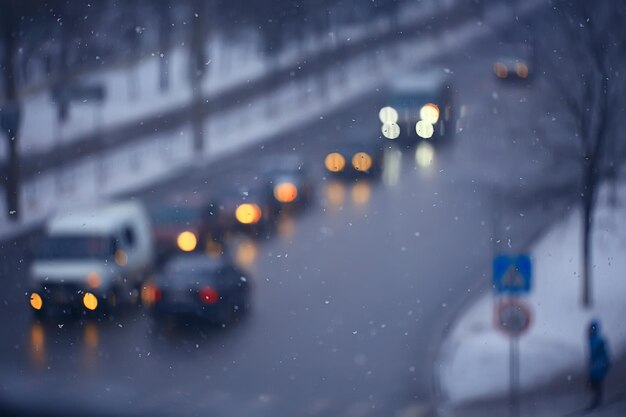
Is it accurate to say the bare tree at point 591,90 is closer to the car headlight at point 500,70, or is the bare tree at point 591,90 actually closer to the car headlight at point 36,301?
the car headlight at point 36,301

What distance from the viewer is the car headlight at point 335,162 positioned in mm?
15609

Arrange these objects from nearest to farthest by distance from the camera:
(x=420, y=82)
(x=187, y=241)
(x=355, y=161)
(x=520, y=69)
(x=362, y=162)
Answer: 1. (x=187, y=241)
2. (x=520, y=69)
3. (x=362, y=162)
4. (x=355, y=161)
5. (x=420, y=82)

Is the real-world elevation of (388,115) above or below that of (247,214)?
above

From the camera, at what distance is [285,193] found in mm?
14086

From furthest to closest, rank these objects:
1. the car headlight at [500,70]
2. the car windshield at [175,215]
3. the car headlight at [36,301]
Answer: the car headlight at [500,70] < the car windshield at [175,215] < the car headlight at [36,301]

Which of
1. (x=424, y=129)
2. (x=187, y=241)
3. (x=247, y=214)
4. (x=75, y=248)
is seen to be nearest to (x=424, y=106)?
(x=424, y=129)

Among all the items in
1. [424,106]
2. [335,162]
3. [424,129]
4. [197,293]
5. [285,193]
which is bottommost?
[197,293]

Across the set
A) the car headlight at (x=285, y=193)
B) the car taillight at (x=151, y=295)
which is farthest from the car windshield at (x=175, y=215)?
the car taillight at (x=151, y=295)

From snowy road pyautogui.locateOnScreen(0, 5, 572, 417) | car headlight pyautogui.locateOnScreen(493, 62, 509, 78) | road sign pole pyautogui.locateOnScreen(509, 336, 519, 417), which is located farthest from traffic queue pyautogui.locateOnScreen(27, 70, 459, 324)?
road sign pole pyautogui.locateOnScreen(509, 336, 519, 417)

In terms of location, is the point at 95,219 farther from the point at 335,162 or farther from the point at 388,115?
the point at 388,115

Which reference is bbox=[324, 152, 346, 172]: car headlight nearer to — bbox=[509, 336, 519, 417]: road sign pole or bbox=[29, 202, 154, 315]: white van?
bbox=[29, 202, 154, 315]: white van

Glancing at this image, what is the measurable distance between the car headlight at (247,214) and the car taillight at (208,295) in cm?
393

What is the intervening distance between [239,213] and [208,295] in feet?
13.7

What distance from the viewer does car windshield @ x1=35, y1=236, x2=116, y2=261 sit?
9.20 m
